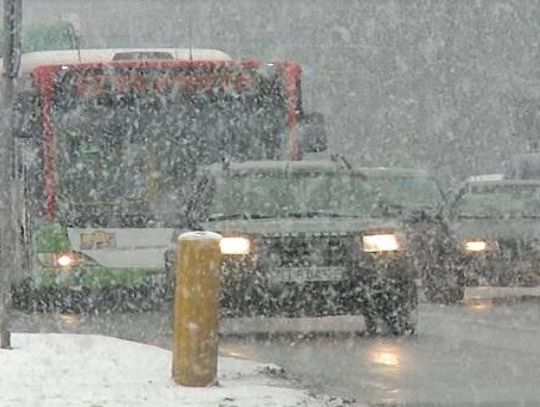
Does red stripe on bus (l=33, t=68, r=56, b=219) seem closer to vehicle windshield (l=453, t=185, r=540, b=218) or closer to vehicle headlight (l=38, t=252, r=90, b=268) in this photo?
vehicle headlight (l=38, t=252, r=90, b=268)

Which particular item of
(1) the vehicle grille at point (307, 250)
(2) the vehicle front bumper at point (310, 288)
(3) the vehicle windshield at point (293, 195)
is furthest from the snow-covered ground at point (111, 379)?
(3) the vehicle windshield at point (293, 195)

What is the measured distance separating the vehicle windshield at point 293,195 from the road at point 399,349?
113 cm

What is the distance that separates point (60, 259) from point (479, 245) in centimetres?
505

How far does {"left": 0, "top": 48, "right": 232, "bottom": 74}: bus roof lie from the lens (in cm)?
1585

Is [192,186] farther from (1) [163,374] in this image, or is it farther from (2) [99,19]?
(2) [99,19]

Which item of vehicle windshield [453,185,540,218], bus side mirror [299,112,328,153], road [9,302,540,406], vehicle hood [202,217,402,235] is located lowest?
road [9,302,540,406]

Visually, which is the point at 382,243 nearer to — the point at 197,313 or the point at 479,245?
the point at 197,313

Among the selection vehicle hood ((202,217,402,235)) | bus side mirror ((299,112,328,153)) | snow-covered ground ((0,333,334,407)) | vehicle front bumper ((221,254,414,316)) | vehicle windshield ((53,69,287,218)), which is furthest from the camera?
vehicle windshield ((53,69,287,218))

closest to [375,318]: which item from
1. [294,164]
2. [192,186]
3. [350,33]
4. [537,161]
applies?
[294,164]

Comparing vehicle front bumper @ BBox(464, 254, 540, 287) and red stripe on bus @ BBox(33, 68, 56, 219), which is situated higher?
red stripe on bus @ BBox(33, 68, 56, 219)

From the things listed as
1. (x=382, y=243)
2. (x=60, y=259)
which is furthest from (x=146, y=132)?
(x=382, y=243)

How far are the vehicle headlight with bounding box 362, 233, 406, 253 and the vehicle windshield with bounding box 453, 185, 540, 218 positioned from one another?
5334 millimetres

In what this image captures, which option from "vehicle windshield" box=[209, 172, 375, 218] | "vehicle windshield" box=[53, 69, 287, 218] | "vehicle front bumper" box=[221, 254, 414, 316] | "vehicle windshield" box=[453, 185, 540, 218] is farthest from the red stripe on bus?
"vehicle windshield" box=[453, 185, 540, 218]

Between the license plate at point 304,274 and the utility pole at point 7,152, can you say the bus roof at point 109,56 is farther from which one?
the utility pole at point 7,152
